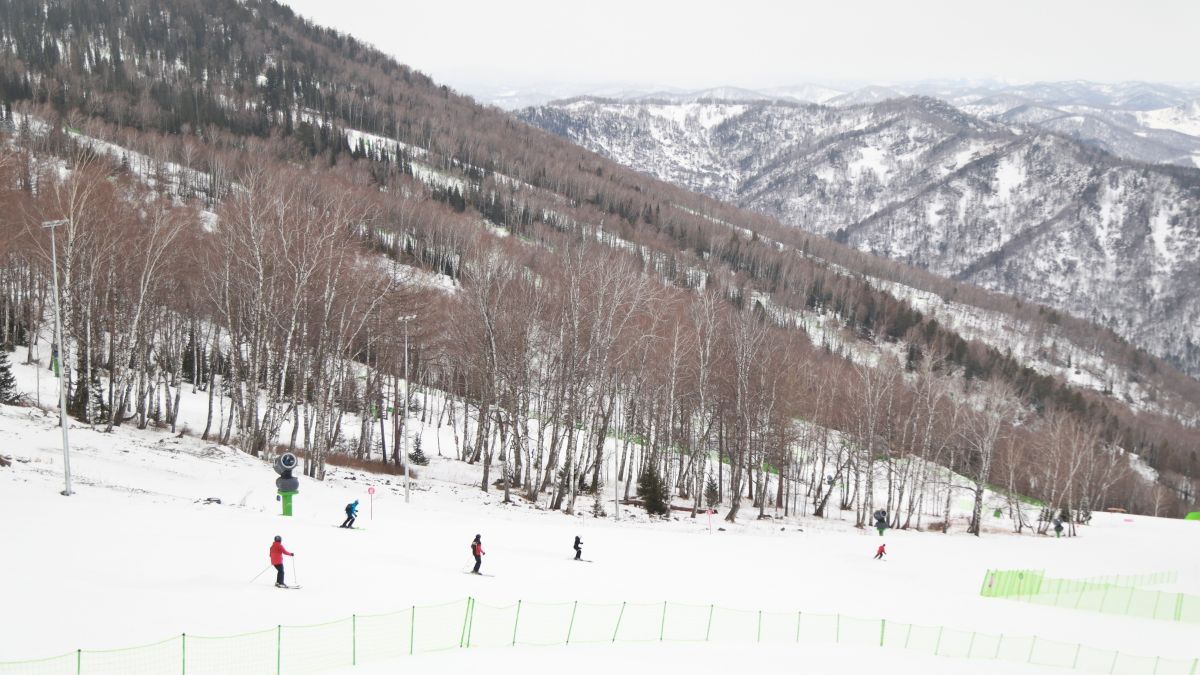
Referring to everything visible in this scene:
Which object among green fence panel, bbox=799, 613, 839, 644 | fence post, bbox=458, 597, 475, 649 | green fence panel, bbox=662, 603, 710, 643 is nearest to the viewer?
fence post, bbox=458, 597, 475, 649

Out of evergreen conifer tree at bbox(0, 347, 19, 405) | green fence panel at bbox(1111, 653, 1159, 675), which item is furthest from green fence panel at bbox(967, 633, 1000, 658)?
evergreen conifer tree at bbox(0, 347, 19, 405)

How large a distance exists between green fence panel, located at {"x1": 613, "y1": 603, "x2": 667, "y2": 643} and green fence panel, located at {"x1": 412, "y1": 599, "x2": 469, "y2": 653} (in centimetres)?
361

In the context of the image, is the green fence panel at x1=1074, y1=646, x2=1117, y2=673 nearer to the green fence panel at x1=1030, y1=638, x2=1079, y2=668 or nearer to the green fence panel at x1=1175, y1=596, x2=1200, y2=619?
the green fence panel at x1=1030, y1=638, x2=1079, y2=668

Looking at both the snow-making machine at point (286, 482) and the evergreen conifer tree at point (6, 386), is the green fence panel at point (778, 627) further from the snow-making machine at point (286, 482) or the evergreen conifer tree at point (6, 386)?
the evergreen conifer tree at point (6, 386)

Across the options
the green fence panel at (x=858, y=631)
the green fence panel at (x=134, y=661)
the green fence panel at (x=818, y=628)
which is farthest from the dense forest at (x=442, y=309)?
the green fence panel at (x=134, y=661)

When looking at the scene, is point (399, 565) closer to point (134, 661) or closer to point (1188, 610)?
point (134, 661)

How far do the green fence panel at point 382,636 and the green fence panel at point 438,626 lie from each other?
0.73ft

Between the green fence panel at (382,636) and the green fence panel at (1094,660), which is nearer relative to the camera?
the green fence panel at (382,636)

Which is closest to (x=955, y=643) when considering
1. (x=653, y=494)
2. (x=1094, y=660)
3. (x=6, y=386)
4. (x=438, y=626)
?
(x=1094, y=660)

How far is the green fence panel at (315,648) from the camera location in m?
11.3

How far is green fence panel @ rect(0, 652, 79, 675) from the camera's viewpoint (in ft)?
30.2

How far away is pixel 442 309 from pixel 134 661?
4084 centimetres

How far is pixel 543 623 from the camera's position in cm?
1537

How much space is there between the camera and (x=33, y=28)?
472ft
